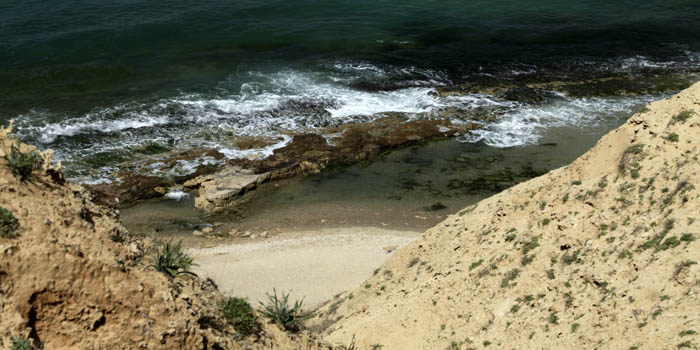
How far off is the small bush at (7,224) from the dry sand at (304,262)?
9712 millimetres

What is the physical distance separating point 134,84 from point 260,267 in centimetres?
2125

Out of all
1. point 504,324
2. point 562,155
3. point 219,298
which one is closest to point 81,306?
point 219,298

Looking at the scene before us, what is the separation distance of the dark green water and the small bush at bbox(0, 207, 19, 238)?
19275mm

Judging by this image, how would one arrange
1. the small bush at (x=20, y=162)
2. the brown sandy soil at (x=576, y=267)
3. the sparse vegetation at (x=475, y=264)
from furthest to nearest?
1. the sparse vegetation at (x=475, y=264)
2. the brown sandy soil at (x=576, y=267)
3. the small bush at (x=20, y=162)

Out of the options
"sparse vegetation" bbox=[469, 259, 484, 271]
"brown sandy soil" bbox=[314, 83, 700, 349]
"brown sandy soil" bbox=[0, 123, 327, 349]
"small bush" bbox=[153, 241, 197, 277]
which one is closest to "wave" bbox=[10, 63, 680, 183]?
"brown sandy soil" bbox=[314, 83, 700, 349]

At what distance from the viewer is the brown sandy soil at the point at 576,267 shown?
9242 mm

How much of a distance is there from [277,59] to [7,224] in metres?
33.3

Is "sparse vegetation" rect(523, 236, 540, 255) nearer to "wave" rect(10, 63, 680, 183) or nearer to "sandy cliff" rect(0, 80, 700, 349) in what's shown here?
"sandy cliff" rect(0, 80, 700, 349)

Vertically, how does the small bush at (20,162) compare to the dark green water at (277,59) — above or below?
above

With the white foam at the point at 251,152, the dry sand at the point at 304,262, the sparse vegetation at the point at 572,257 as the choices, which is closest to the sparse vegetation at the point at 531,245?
the sparse vegetation at the point at 572,257

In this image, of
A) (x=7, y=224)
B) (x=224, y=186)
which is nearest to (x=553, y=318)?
(x=7, y=224)

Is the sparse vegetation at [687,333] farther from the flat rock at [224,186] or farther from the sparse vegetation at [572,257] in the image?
the flat rock at [224,186]

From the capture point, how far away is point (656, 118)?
12.3 metres

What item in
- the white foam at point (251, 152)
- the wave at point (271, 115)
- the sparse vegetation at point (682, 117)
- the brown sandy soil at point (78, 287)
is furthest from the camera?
the wave at point (271, 115)
